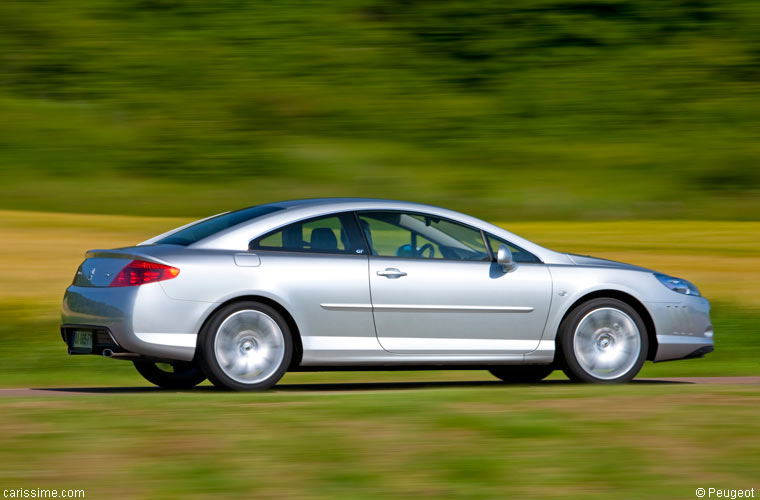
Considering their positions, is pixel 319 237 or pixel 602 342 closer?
pixel 319 237

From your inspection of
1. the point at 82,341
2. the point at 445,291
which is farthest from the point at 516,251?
the point at 82,341

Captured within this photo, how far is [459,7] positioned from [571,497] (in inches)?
1772

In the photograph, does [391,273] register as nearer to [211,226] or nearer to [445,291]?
[445,291]

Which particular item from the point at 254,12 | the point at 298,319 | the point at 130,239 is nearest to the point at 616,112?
the point at 254,12

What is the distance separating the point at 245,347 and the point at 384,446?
97.9 inches

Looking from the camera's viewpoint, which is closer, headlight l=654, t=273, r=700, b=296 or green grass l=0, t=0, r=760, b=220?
headlight l=654, t=273, r=700, b=296

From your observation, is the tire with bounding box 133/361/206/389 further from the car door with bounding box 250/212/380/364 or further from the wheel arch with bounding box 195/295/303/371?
the car door with bounding box 250/212/380/364

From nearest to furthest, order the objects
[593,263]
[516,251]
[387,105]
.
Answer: [516,251], [593,263], [387,105]

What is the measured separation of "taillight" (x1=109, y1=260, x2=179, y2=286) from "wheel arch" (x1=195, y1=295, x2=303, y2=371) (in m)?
0.37

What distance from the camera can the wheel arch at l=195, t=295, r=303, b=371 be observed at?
8094mm

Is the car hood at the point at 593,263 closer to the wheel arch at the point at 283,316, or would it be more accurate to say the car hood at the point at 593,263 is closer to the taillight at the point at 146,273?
the wheel arch at the point at 283,316

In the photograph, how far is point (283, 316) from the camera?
8305 mm

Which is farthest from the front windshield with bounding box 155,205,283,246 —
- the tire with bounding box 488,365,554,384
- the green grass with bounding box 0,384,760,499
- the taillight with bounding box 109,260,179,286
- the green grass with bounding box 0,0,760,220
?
the green grass with bounding box 0,0,760,220

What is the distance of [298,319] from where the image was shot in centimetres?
826
